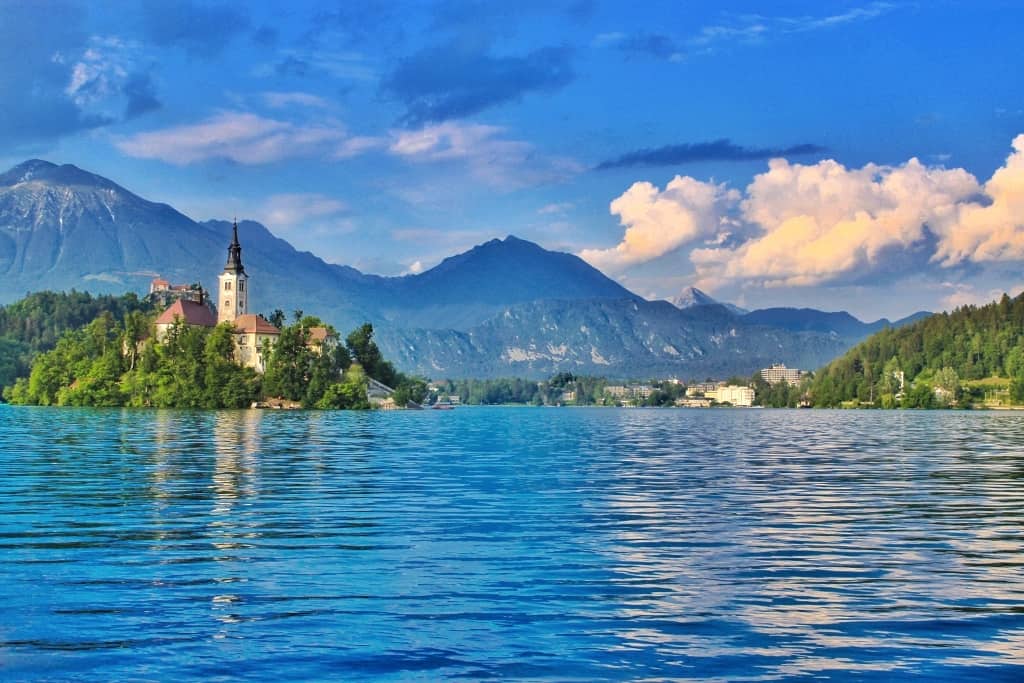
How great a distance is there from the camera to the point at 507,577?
20984 millimetres

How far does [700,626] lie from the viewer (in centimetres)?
1692

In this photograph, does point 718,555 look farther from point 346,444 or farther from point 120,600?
point 346,444

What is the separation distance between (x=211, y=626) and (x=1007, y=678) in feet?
36.3

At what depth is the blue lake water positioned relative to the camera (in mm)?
14969

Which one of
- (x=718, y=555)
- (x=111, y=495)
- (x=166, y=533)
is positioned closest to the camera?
(x=718, y=555)

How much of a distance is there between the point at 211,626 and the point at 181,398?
184 metres

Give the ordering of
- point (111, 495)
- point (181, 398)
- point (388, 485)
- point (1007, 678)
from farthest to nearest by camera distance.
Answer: point (181, 398) < point (388, 485) < point (111, 495) < point (1007, 678)

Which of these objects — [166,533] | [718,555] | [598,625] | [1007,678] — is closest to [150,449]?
[166,533]

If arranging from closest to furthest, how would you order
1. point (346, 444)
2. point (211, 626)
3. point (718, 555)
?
point (211, 626)
point (718, 555)
point (346, 444)

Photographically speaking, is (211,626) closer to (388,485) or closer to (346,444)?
(388,485)

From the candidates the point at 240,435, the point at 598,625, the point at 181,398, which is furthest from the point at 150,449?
the point at 181,398

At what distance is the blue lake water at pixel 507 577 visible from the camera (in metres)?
15.0

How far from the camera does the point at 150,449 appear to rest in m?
63.7

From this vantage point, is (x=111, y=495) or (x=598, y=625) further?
(x=111, y=495)
